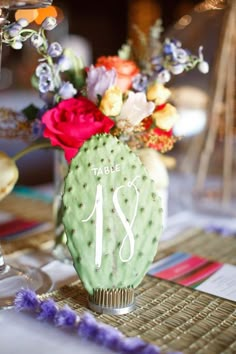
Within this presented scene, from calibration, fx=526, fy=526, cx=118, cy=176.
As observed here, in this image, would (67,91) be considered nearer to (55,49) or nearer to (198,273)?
(55,49)

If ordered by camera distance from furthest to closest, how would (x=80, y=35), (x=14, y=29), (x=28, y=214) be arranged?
1. (x=80, y=35)
2. (x=28, y=214)
3. (x=14, y=29)

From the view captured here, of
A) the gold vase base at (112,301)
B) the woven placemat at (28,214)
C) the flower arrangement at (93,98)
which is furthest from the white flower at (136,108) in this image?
the woven placemat at (28,214)

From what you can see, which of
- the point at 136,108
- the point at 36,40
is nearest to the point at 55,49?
the point at 36,40

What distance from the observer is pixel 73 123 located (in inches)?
28.9

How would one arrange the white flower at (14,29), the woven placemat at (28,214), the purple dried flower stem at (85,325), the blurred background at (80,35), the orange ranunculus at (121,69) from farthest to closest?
1. the blurred background at (80,35)
2. the woven placemat at (28,214)
3. the orange ranunculus at (121,69)
4. the white flower at (14,29)
5. the purple dried flower stem at (85,325)

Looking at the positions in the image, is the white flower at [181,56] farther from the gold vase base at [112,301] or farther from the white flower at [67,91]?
the gold vase base at [112,301]

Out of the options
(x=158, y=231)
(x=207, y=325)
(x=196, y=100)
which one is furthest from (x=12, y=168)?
(x=196, y=100)

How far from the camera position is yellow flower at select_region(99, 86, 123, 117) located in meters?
0.73

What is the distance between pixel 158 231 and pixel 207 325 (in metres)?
0.13

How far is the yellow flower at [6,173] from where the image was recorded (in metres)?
0.79

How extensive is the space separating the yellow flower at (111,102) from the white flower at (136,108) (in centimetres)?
1

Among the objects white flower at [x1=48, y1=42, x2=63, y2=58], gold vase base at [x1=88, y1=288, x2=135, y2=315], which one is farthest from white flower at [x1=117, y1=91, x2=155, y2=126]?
gold vase base at [x1=88, y1=288, x2=135, y2=315]

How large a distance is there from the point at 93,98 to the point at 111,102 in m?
0.05

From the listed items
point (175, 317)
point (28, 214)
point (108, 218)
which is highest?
point (108, 218)
